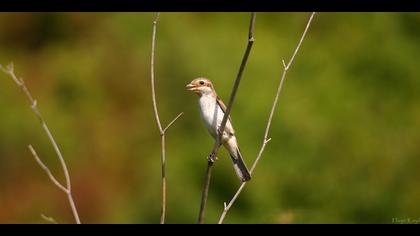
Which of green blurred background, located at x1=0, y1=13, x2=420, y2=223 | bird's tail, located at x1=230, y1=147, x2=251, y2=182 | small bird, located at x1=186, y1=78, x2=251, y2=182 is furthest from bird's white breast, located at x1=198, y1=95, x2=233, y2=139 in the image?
green blurred background, located at x1=0, y1=13, x2=420, y2=223

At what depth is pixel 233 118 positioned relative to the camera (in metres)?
10.8

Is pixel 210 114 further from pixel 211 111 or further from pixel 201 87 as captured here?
pixel 201 87

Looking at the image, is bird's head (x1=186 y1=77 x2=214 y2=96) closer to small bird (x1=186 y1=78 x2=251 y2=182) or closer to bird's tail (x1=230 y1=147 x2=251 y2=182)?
small bird (x1=186 y1=78 x2=251 y2=182)

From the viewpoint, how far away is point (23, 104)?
1388cm

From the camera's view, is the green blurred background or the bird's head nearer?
the bird's head

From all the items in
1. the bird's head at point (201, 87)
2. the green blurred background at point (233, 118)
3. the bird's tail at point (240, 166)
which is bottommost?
the bird's tail at point (240, 166)

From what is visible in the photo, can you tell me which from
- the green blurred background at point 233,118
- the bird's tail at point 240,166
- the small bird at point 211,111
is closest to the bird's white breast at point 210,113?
the small bird at point 211,111

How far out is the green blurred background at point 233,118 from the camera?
1057cm

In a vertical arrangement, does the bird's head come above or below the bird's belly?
above

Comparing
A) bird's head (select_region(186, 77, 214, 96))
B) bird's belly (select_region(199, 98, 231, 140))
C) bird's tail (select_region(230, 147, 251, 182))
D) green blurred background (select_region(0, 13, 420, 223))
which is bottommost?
bird's tail (select_region(230, 147, 251, 182))

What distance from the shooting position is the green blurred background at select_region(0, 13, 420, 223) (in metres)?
10.6

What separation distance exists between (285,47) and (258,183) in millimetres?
4123

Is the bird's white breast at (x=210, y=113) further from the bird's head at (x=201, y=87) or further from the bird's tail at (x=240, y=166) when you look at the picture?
the bird's tail at (x=240, y=166)

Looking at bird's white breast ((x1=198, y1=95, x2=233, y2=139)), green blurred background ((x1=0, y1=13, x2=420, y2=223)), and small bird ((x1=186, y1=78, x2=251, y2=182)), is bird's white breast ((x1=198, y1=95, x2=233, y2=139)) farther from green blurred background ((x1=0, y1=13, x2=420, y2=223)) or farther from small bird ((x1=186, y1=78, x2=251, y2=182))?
green blurred background ((x1=0, y1=13, x2=420, y2=223))
